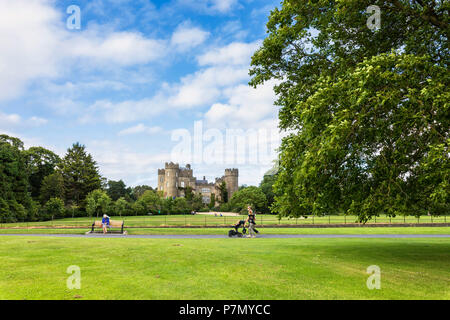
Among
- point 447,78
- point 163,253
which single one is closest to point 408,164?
point 447,78

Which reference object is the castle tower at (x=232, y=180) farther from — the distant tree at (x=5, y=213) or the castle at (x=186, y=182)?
the distant tree at (x=5, y=213)

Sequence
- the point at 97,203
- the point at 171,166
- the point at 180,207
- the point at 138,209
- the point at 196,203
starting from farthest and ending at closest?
the point at 171,166 → the point at 196,203 → the point at 180,207 → the point at 138,209 → the point at 97,203

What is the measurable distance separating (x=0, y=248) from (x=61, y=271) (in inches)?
240

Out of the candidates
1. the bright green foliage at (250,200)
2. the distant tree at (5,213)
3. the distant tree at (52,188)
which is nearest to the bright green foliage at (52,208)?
the distant tree at (5,213)

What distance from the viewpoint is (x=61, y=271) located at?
785 cm

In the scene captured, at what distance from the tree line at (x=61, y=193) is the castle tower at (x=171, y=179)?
26.0m

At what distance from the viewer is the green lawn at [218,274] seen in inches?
242

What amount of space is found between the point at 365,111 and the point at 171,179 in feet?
354

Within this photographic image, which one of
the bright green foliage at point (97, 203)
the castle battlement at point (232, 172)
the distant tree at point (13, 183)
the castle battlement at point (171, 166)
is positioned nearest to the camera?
the distant tree at point (13, 183)

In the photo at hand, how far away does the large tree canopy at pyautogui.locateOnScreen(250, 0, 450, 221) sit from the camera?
26.0 ft

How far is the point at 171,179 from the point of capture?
372ft

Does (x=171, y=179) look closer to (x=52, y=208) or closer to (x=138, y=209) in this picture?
(x=138, y=209)

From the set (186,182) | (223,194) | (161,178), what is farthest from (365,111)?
(161,178)

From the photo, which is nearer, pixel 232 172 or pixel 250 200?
pixel 250 200
